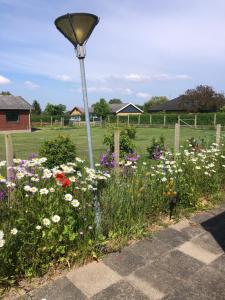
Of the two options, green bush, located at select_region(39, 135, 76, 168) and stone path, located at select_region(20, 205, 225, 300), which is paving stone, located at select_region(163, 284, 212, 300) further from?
green bush, located at select_region(39, 135, 76, 168)

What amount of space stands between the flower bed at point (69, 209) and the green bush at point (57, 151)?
326cm

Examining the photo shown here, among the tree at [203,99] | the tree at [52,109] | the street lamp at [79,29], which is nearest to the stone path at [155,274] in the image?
the street lamp at [79,29]

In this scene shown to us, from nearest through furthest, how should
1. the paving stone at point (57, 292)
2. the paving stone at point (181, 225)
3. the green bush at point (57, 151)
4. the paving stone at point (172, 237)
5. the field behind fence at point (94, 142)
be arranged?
the paving stone at point (57, 292) < the paving stone at point (172, 237) < the paving stone at point (181, 225) < the green bush at point (57, 151) < the field behind fence at point (94, 142)

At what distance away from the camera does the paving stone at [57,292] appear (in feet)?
7.64

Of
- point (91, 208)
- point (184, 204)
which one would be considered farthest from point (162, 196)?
point (91, 208)

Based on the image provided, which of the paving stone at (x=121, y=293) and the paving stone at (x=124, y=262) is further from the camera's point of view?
the paving stone at (x=124, y=262)

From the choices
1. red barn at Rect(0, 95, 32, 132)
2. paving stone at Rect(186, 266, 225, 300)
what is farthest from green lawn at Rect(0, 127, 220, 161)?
paving stone at Rect(186, 266, 225, 300)

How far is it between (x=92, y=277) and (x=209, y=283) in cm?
106

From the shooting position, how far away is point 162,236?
11.5 ft

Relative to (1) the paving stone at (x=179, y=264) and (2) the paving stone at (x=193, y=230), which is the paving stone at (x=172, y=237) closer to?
(2) the paving stone at (x=193, y=230)

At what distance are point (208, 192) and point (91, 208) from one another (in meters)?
2.56

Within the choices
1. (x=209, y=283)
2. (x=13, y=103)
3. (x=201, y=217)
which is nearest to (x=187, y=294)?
(x=209, y=283)

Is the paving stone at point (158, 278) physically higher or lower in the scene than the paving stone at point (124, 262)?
lower

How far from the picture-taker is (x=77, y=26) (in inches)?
124
